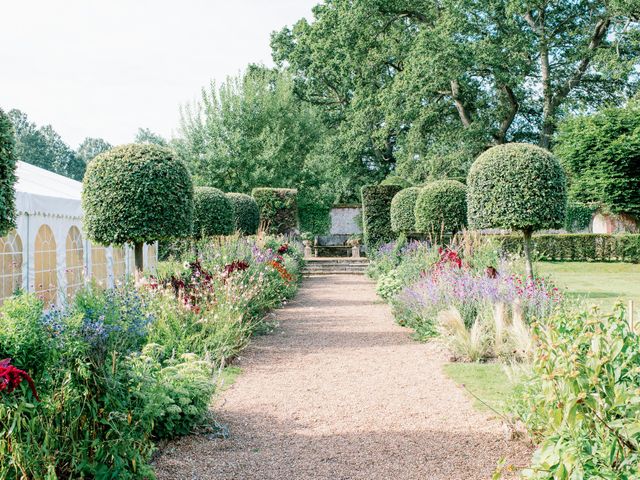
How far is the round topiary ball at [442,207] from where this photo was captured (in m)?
14.8

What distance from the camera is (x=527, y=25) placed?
21.3 metres

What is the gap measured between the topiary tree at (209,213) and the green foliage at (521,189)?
7588 mm

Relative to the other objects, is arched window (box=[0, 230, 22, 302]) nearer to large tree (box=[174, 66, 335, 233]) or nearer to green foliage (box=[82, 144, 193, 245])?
green foliage (box=[82, 144, 193, 245])

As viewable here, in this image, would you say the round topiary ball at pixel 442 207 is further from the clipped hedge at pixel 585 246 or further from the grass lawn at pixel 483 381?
the grass lawn at pixel 483 381

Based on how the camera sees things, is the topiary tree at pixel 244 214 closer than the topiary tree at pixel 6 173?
No

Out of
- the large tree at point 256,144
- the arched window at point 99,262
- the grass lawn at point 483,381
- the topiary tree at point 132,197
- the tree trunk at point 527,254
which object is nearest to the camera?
the grass lawn at point 483,381

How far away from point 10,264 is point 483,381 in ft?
20.9

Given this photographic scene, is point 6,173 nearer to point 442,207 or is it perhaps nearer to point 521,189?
point 521,189

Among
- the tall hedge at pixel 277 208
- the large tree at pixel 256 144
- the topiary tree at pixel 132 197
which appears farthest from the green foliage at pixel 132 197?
the large tree at pixel 256 144

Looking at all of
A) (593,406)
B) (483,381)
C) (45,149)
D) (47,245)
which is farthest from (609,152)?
(45,149)

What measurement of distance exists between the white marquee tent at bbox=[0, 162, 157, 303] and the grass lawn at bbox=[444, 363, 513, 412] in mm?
4086

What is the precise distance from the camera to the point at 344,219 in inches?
1089

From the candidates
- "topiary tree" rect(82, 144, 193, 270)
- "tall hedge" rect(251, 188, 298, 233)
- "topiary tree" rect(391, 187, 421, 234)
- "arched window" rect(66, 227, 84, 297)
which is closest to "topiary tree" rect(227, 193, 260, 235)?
"tall hedge" rect(251, 188, 298, 233)

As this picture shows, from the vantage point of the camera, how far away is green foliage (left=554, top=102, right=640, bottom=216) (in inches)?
815
